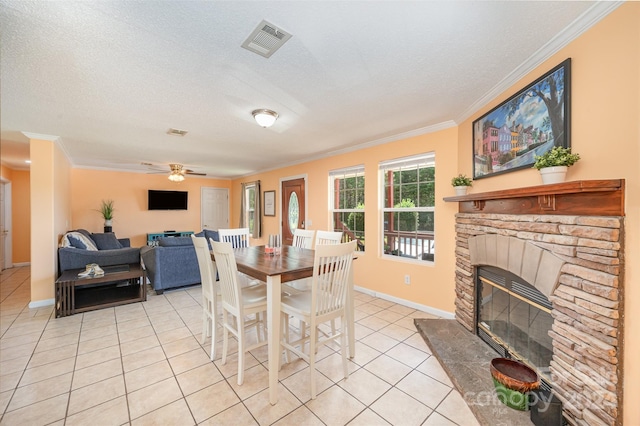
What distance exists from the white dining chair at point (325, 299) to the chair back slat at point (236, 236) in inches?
69.6

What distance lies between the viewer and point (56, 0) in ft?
4.25

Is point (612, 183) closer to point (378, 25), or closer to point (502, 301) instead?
point (502, 301)

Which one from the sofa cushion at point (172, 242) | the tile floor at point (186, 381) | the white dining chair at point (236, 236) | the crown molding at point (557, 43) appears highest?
the crown molding at point (557, 43)

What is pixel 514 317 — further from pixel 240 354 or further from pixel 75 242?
pixel 75 242

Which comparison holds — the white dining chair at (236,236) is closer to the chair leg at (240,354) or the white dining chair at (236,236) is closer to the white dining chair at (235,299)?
the white dining chair at (235,299)

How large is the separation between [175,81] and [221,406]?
2.48 meters

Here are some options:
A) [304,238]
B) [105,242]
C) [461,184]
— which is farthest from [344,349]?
[105,242]

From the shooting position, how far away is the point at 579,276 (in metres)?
1.48

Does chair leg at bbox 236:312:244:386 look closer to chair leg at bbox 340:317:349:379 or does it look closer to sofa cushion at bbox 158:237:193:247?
chair leg at bbox 340:317:349:379

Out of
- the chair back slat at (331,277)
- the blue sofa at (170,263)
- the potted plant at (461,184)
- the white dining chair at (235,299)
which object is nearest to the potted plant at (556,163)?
the potted plant at (461,184)

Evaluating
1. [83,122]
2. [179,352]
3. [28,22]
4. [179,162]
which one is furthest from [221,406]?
[179,162]

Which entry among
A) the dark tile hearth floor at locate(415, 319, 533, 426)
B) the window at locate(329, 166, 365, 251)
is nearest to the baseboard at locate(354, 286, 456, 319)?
the dark tile hearth floor at locate(415, 319, 533, 426)

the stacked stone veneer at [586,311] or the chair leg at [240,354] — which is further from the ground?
the stacked stone veneer at [586,311]

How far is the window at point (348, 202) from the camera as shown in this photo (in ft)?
14.2
